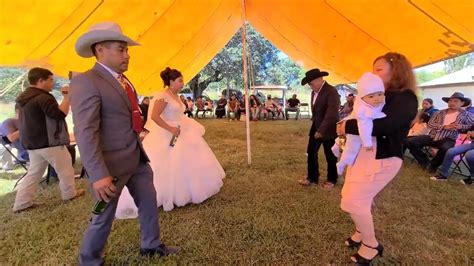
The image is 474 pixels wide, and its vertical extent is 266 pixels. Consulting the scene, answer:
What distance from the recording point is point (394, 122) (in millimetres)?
1938

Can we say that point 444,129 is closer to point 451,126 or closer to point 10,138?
point 451,126

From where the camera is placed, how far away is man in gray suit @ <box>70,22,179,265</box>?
171 cm

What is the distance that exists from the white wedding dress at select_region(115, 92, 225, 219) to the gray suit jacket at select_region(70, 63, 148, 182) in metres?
1.37

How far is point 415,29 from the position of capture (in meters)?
3.47

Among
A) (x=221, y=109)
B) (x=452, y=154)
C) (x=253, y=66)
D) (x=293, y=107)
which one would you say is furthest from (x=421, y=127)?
(x=253, y=66)

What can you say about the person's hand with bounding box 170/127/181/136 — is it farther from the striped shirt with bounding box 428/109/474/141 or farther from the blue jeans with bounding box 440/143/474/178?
the striped shirt with bounding box 428/109/474/141

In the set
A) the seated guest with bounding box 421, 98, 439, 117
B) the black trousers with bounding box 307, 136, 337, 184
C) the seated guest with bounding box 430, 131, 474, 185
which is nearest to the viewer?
the black trousers with bounding box 307, 136, 337, 184

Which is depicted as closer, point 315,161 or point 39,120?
point 39,120

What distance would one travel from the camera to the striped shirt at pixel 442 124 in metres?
4.74

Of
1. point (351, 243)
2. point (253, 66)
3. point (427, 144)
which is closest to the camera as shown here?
point (351, 243)

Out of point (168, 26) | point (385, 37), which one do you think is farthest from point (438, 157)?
point (168, 26)

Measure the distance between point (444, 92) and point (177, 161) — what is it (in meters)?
16.8

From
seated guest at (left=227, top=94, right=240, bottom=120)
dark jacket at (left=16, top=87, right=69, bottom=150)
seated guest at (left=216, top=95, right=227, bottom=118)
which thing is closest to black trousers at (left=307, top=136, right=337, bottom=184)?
dark jacket at (left=16, top=87, right=69, bottom=150)

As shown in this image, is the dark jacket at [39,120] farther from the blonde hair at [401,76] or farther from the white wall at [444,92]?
the white wall at [444,92]
